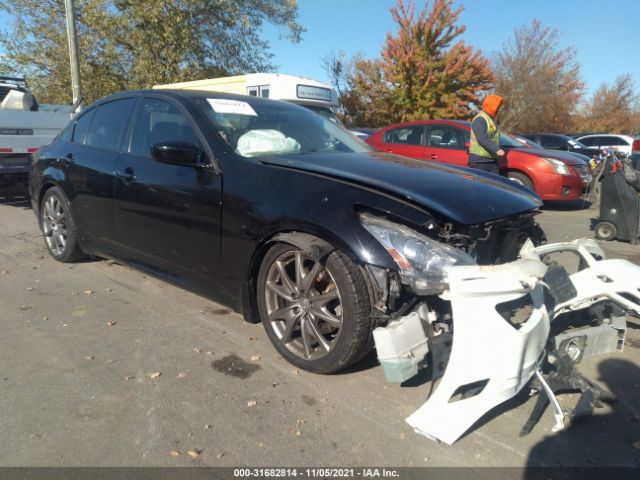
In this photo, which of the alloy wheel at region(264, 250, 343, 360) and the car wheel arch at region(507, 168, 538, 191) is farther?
the car wheel arch at region(507, 168, 538, 191)

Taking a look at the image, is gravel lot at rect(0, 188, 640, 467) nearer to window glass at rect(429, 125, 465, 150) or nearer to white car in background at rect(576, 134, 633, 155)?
window glass at rect(429, 125, 465, 150)

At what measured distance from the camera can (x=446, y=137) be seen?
30.7ft

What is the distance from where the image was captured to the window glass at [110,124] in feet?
13.6

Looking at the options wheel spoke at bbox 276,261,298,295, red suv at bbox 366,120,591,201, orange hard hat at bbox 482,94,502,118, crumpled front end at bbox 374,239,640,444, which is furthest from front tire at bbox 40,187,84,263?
red suv at bbox 366,120,591,201

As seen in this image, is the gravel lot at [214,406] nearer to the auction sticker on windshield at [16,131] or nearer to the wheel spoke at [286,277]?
the wheel spoke at [286,277]

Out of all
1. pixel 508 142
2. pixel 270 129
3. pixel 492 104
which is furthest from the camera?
pixel 508 142

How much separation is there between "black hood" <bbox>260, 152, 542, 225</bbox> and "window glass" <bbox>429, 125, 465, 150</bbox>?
5.93 m

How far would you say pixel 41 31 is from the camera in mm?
19281

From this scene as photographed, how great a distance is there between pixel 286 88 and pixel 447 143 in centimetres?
441

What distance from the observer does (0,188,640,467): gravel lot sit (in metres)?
2.23

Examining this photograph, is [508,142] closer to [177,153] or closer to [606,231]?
[606,231]

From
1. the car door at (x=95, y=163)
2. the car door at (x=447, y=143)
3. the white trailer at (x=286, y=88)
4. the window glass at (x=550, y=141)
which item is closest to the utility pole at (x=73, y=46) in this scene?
the white trailer at (x=286, y=88)

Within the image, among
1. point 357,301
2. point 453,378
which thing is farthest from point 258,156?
point 453,378

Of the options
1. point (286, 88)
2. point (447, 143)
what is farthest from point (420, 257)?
point (286, 88)
